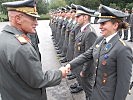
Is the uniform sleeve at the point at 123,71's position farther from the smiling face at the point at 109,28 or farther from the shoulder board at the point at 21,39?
the shoulder board at the point at 21,39

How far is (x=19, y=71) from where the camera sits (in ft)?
8.54

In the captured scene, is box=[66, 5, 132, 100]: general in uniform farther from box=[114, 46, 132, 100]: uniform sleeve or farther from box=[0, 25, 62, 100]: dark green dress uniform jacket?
box=[0, 25, 62, 100]: dark green dress uniform jacket

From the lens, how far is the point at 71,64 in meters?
3.88

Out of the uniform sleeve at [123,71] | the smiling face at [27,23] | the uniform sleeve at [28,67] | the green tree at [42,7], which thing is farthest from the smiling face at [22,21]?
the green tree at [42,7]

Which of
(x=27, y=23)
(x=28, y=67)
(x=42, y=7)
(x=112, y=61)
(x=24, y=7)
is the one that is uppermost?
(x=24, y=7)

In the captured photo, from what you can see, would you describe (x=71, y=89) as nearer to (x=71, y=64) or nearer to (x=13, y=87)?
(x=71, y=64)

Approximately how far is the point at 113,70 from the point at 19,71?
1.21 meters

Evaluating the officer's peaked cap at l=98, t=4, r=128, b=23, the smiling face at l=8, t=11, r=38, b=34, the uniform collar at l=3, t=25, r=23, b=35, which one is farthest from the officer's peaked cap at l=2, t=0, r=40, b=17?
the officer's peaked cap at l=98, t=4, r=128, b=23

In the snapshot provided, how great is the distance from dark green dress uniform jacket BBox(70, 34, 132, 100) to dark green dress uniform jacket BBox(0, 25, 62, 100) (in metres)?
0.74

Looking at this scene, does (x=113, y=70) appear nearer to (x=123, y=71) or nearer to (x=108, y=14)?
(x=123, y=71)

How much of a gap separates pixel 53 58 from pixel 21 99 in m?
7.61

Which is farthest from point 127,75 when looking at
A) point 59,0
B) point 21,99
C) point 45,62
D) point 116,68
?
point 59,0

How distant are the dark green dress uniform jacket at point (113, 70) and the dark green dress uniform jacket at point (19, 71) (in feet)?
2.42

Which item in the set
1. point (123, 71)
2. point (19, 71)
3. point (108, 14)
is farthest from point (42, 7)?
point (19, 71)
